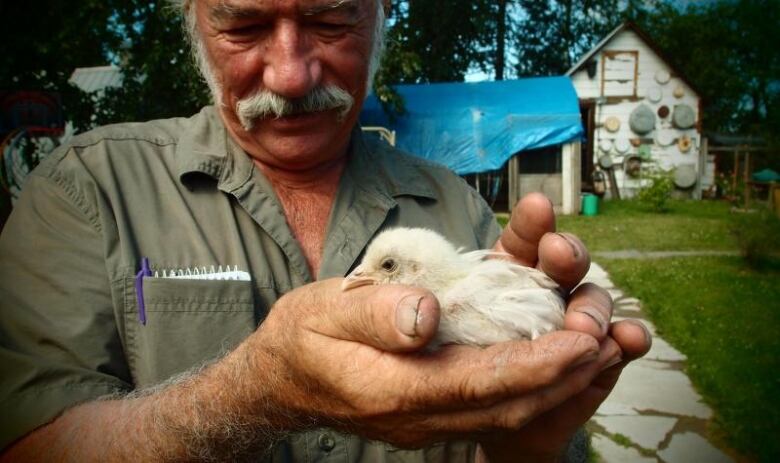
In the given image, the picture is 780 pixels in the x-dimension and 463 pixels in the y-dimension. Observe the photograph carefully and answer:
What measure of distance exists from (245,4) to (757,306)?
25.7 ft

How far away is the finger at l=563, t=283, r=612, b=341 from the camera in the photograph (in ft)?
5.24

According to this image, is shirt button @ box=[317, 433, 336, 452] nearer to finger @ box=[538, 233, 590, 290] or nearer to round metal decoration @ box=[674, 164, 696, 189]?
finger @ box=[538, 233, 590, 290]

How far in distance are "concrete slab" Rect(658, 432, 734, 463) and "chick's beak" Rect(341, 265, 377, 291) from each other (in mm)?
3313

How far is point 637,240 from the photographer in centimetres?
1297

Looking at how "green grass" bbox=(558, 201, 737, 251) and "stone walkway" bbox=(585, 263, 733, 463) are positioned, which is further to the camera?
"green grass" bbox=(558, 201, 737, 251)

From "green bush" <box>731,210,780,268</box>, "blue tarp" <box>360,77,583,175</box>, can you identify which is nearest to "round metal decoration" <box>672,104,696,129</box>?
"blue tarp" <box>360,77,583,175</box>

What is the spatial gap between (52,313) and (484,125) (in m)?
16.6

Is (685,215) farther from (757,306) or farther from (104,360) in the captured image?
(104,360)

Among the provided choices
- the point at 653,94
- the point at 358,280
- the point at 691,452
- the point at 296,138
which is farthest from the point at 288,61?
the point at 653,94

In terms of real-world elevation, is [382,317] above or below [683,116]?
below

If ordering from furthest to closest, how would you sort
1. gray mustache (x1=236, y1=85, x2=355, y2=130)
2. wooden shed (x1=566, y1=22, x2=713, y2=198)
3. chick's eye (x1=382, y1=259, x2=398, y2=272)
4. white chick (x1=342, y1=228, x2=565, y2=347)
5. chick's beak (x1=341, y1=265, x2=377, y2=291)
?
wooden shed (x1=566, y1=22, x2=713, y2=198)
gray mustache (x1=236, y1=85, x2=355, y2=130)
chick's eye (x1=382, y1=259, x2=398, y2=272)
white chick (x1=342, y1=228, x2=565, y2=347)
chick's beak (x1=341, y1=265, x2=377, y2=291)

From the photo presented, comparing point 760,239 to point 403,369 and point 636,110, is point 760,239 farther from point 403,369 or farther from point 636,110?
point 636,110

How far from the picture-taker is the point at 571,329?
63.7 inches

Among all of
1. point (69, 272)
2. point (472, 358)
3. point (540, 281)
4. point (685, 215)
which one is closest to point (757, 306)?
point (540, 281)
